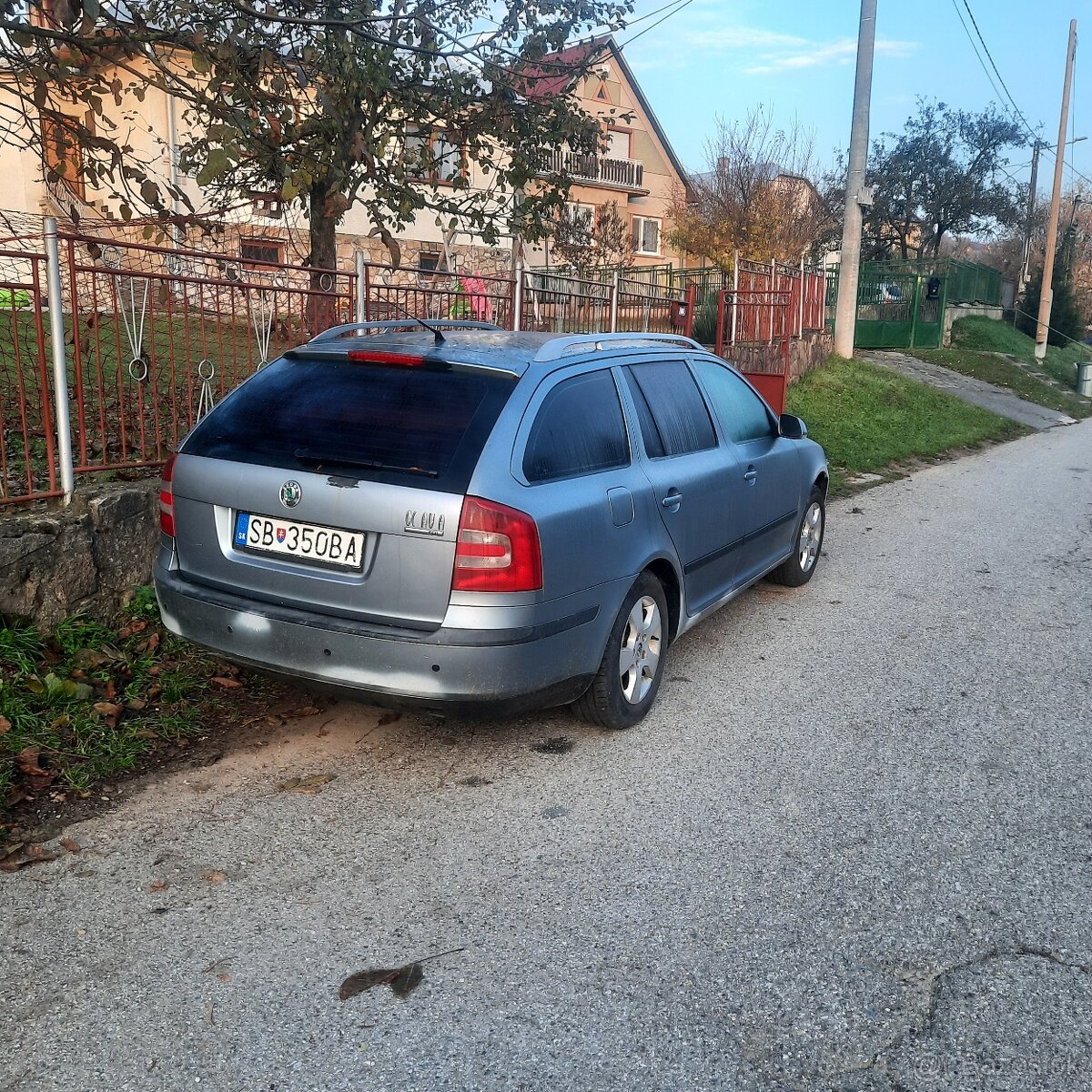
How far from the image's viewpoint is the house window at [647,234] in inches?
1640

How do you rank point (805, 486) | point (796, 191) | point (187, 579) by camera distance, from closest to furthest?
point (187, 579) < point (805, 486) < point (796, 191)

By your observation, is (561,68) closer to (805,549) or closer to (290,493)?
(805,549)

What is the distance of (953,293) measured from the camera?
31984 millimetres

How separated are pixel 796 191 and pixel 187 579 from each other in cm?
3374

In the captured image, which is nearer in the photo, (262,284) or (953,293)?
(262,284)

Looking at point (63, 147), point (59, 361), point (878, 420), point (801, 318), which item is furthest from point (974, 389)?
point (59, 361)

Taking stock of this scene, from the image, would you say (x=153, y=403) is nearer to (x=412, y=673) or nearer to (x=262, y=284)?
(x=262, y=284)

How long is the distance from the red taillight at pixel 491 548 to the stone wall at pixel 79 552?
2479 mm

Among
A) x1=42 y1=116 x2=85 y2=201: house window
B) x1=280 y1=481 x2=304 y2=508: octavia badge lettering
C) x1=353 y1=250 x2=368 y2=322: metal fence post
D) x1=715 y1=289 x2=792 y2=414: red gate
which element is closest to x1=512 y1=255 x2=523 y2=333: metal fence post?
x1=353 y1=250 x2=368 y2=322: metal fence post

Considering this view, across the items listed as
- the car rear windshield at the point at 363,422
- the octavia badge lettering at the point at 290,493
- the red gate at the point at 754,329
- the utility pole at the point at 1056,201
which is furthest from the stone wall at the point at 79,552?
the utility pole at the point at 1056,201

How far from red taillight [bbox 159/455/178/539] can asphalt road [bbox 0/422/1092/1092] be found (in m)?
0.97

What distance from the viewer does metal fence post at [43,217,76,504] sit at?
16.9ft

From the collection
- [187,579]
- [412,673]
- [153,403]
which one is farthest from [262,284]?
[412,673]

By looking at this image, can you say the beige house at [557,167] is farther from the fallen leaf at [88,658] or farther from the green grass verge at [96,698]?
the fallen leaf at [88,658]
